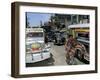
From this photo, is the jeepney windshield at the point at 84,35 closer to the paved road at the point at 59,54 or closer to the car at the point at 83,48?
the car at the point at 83,48

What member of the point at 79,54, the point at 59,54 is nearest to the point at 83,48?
the point at 79,54

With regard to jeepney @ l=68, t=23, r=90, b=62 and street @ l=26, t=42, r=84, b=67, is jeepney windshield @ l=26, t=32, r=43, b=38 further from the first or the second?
jeepney @ l=68, t=23, r=90, b=62

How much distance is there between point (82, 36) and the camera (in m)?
2.22

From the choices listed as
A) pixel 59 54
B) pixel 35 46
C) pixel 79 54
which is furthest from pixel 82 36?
pixel 35 46

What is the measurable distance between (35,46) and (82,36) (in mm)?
472

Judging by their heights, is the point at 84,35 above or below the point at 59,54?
above

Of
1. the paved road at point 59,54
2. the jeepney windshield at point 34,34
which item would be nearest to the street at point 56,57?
the paved road at point 59,54

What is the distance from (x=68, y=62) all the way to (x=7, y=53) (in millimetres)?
565

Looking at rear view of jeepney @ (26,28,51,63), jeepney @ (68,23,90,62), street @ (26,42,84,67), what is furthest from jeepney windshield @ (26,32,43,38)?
jeepney @ (68,23,90,62)

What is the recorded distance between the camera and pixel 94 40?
2.27 m

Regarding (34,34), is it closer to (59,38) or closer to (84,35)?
(59,38)

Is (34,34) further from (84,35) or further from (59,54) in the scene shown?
(84,35)

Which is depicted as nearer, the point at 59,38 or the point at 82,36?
the point at 59,38

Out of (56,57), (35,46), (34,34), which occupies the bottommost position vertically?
(56,57)
